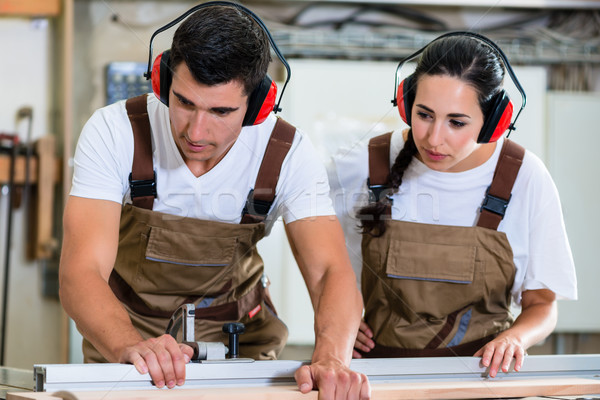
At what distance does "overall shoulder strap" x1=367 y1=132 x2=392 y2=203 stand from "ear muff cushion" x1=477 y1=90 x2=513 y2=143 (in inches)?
8.7

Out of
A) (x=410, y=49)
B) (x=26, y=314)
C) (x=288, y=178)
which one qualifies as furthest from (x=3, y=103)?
(x=288, y=178)

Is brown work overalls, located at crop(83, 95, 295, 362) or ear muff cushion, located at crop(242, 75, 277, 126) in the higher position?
ear muff cushion, located at crop(242, 75, 277, 126)

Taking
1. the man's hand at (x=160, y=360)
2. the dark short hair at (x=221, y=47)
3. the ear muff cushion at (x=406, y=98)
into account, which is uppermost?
the dark short hair at (x=221, y=47)

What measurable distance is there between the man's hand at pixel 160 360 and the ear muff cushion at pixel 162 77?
1.53 ft

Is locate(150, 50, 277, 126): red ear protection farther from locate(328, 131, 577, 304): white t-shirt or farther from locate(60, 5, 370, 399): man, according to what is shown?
locate(328, 131, 577, 304): white t-shirt

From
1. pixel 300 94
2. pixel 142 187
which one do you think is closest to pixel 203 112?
pixel 142 187

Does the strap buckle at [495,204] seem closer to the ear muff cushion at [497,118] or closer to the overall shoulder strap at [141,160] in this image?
the ear muff cushion at [497,118]

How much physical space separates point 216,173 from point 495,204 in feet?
1.94

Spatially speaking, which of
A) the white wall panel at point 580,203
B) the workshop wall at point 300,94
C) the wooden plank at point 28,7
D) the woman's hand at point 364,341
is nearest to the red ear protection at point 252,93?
the woman's hand at point 364,341

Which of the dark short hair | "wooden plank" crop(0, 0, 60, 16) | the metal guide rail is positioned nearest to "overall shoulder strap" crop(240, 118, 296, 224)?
the dark short hair

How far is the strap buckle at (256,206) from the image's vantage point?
→ 1.43 meters

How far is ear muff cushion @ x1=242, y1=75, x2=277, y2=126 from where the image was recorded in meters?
1.31

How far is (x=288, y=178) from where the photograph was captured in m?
1.41

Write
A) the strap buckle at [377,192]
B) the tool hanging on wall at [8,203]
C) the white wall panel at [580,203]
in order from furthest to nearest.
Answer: the white wall panel at [580,203], the tool hanging on wall at [8,203], the strap buckle at [377,192]
